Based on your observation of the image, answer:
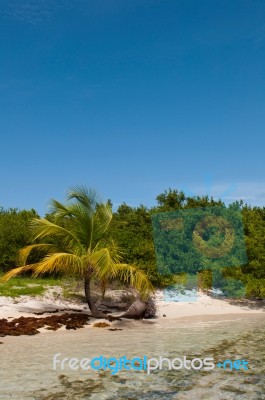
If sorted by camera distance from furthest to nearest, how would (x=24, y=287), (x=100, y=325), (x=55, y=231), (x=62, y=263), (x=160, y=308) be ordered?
(x=160, y=308)
(x=24, y=287)
(x=55, y=231)
(x=62, y=263)
(x=100, y=325)

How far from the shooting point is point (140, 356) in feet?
40.2

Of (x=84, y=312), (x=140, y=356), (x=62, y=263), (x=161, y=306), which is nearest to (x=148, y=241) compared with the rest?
(x=161, y=306)

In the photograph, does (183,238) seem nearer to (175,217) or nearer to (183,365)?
(175,217)

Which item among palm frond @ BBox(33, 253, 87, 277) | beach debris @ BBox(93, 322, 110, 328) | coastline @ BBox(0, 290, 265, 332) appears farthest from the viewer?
coastline @ BBox(0, 290, 265, 332)

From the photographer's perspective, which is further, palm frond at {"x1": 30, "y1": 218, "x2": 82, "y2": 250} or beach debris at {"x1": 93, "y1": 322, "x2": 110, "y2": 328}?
palm frond at {"x1": 30, "y1": 218, "x2": 82, "y2": 250}

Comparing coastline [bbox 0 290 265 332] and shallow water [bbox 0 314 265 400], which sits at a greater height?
coastline [bbox 0 290 265 332]

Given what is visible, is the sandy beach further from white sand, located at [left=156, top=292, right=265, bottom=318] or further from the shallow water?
the shallow water

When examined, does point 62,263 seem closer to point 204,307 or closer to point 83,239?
point 83,239

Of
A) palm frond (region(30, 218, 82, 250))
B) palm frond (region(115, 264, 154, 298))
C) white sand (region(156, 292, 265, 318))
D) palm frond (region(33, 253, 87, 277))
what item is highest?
palm frond (region(30, 218, 82, 250))

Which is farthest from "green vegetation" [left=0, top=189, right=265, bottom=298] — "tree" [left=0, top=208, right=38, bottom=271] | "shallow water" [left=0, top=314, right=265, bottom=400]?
"shallow water" [left=0, top=314, right=265, bottom=400]

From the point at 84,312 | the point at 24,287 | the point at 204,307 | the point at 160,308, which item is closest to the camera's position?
the point at 84,312

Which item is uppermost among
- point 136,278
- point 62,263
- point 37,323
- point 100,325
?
point 62,263

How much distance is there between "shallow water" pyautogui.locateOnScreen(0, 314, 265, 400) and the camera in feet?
29.6

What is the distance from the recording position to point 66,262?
1800 cm
